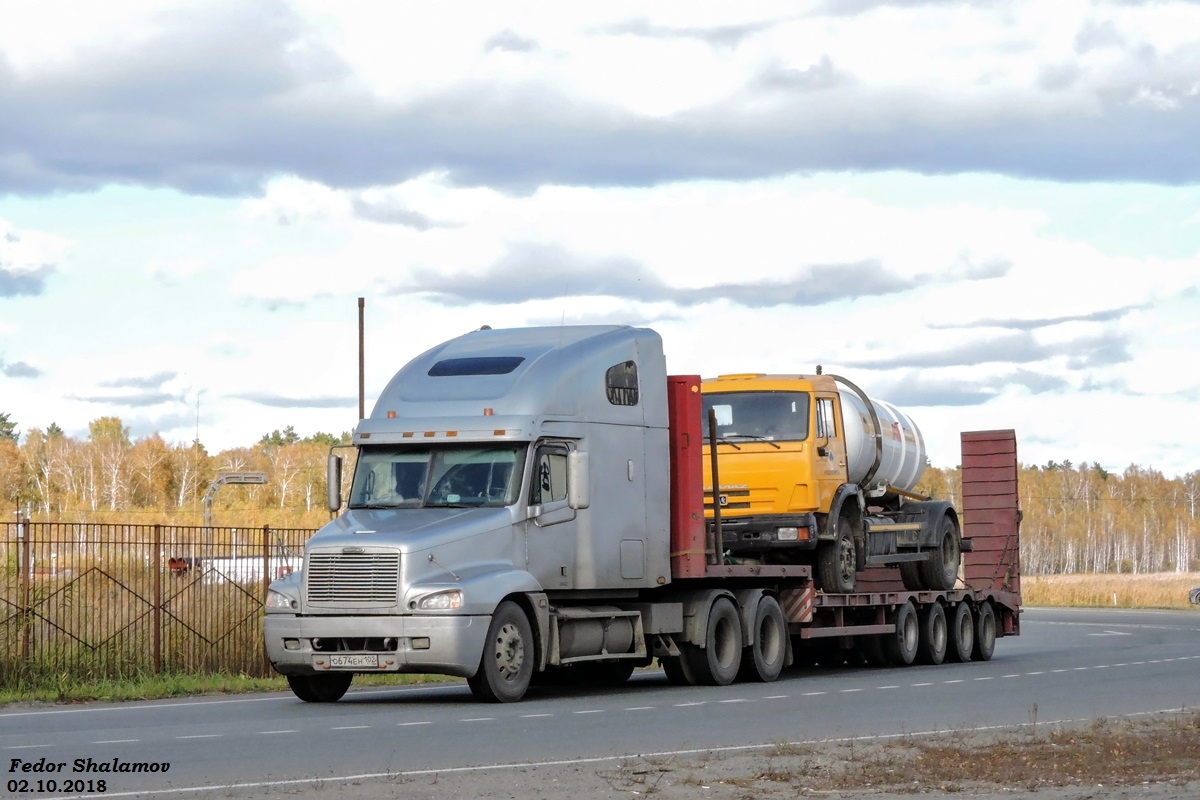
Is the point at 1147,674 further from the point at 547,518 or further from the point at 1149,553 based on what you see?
the point at 1149,553

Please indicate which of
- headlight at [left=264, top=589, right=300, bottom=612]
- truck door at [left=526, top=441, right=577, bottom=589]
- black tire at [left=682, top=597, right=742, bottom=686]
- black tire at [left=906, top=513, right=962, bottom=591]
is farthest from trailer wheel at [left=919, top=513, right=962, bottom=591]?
headlight at [left=264, top=589, right=300, bottom=612]

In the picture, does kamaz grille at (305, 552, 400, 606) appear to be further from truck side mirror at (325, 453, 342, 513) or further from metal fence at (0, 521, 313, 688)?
metal fence at (0, 521, 313, 688)

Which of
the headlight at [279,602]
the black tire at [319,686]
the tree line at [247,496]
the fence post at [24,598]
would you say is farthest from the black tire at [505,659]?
the tree line at [247,496]

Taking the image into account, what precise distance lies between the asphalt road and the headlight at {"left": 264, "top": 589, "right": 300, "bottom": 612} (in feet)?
3.39

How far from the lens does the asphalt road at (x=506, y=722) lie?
12.1m

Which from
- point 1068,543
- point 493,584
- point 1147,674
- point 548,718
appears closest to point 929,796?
point 548,718

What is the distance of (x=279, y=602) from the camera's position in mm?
18391

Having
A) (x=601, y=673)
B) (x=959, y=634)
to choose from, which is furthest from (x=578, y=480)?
(x=959, y=634)

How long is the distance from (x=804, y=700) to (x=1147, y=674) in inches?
306

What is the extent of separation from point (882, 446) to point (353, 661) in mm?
10804

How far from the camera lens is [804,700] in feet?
62.9

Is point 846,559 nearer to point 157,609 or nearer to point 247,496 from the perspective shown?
point 157,609

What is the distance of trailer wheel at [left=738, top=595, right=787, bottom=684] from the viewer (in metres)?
23.0

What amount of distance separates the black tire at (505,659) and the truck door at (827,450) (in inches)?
253
